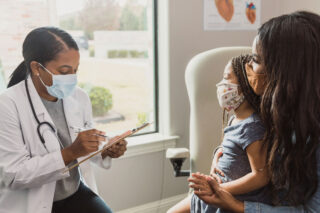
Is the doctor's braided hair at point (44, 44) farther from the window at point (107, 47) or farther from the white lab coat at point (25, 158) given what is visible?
the window at point (107, 47)

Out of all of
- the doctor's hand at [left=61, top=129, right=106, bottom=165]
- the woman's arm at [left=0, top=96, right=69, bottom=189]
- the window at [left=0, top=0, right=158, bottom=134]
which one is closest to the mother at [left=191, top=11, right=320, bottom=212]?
the doctor's hand at [left=61, top=129, right=106, bottom=165]

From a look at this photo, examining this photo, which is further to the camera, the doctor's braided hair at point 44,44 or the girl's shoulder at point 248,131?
the doctor's braided hair at point 44,44

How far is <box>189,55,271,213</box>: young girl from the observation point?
0.97 meters

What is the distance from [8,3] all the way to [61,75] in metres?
0.73

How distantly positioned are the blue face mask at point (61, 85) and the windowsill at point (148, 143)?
828 mm

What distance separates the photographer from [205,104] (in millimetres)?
1475

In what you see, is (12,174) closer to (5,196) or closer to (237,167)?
(5,196)

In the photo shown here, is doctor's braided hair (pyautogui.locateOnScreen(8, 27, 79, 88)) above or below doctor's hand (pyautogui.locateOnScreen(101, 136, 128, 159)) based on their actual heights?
above

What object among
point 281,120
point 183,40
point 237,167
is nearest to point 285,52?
point 281,120

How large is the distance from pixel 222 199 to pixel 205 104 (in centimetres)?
59

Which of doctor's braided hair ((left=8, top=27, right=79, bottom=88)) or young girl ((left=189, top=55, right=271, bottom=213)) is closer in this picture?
young girl ((left=189, top=55, right=271, bottom=213))

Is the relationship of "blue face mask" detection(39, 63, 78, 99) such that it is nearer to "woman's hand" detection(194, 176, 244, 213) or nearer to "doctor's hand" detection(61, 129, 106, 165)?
"doctor's hand" detection(61, 129, 106, 165)

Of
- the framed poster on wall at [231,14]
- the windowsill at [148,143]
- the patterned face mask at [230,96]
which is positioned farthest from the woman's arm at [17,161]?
the framed poster on wall at [231,14]

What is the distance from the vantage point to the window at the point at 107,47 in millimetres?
1745
